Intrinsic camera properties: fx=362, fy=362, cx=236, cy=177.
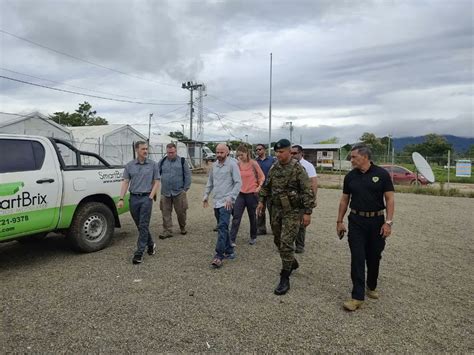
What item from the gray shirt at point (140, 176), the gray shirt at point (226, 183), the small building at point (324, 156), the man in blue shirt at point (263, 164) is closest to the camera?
the gray shirt at point (226, 183)

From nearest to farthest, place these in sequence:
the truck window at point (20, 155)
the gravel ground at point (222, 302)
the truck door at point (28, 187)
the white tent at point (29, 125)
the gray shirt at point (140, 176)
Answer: the gravel ground at point (222, 302), the truck door at point (28, 187), the truck window at point (20, 155), the gray shirt at point (140, 176), the white tent at point (29, 125)

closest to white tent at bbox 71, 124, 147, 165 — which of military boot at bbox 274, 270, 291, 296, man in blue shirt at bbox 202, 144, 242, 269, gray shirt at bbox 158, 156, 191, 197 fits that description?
gray shirt at bbox 158, 156, 191, 197

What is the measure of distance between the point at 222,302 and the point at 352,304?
134 centimetres

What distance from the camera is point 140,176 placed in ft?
17.2

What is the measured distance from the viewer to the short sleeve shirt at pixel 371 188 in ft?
12.0

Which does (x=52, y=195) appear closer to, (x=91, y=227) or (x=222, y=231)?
(x=91, y=227)

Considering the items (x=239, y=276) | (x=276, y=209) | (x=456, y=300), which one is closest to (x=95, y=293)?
(x=239, y=276)

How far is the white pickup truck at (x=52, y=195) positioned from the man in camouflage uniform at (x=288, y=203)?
9.64ft

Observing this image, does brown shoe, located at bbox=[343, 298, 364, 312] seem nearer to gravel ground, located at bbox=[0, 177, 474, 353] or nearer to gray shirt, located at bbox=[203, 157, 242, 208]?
gravel ground, located at bbox=[0, 177, 474, 353]

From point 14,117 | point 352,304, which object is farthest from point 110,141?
point 352,304

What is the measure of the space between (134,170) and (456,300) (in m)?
4.36

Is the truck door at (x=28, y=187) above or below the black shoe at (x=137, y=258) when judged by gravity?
above

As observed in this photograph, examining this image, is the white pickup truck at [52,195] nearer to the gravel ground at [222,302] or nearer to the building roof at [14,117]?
the gravel ground at [222,302]

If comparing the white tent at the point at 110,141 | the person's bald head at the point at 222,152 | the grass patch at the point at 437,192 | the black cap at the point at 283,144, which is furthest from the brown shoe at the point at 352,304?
the white tent at the point at 110,141
